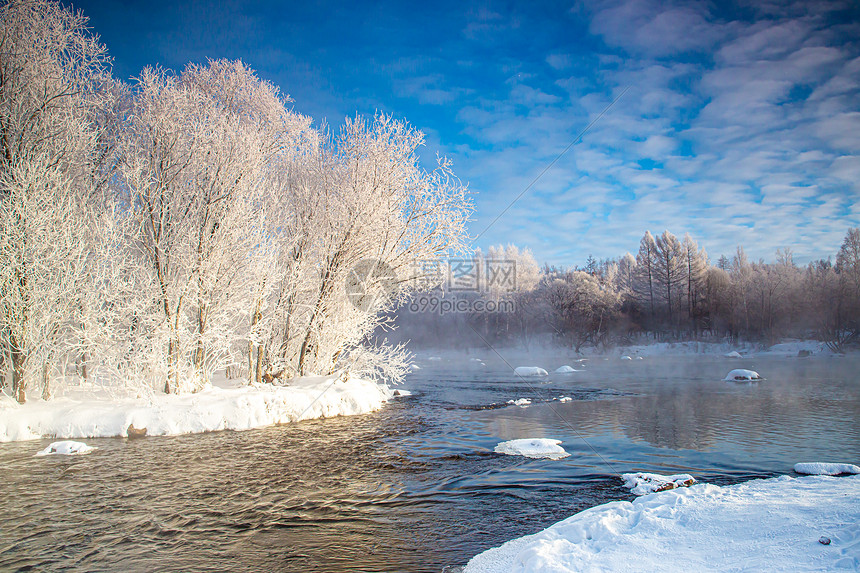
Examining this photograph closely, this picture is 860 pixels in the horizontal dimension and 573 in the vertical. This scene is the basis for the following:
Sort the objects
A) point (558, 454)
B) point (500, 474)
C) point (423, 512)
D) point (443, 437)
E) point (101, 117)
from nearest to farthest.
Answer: point (423, 512)
point (500, 474)
point (558, 454)
point (443, 437)
point (101, 117)

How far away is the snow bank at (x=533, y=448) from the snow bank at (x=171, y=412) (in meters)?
7.09

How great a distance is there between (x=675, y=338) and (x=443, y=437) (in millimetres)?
54527

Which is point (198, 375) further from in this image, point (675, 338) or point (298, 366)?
point (675, 338)

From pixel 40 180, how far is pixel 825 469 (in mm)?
19762

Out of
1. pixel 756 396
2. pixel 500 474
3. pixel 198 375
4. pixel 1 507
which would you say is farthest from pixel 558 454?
pixel 756 396

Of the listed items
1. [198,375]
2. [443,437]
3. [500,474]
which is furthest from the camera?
[198,375]

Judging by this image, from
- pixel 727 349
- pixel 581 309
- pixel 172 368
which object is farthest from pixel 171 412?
pixel 727 349

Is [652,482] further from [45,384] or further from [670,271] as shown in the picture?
[670,271]

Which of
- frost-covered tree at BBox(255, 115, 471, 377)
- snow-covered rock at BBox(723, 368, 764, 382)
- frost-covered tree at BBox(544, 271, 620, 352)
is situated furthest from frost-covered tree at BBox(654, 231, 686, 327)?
frost-covered tree at BBox(255, 115, 471, 377)

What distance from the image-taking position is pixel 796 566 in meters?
3.55

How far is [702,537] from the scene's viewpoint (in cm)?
451

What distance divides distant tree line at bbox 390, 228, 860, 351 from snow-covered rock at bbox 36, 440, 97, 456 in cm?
5258

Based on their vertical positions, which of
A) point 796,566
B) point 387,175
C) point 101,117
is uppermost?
point 101,117

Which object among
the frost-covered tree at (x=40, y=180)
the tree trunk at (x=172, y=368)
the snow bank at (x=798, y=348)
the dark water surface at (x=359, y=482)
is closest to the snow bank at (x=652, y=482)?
the dark water surface at (x=359, y=482)
